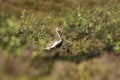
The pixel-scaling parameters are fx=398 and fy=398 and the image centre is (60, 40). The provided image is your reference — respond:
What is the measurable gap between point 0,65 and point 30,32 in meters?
9.99

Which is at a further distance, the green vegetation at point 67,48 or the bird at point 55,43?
the bird at point 55,43

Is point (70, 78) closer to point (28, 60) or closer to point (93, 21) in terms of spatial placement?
point (28, 60)

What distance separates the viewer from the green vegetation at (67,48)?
681cm

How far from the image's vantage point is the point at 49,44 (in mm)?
14078

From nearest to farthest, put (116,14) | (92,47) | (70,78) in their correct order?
(70,78) → (92,47) → (116,14)

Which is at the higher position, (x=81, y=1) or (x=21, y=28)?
(x=21, y=28)

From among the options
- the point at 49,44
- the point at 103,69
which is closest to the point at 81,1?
the point at 49,44

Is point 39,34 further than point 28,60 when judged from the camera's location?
Yes

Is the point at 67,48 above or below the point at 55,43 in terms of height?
below

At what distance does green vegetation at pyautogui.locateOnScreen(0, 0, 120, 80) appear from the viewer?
22.3 feet

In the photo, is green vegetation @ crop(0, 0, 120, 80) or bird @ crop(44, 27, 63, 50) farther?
bird @ crop(44, 27, 63, 50)

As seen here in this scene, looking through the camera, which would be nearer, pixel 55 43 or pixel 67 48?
pixel 55 43

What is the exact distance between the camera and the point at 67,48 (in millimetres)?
15461

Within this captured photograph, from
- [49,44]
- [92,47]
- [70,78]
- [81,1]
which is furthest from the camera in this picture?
[81,1]
